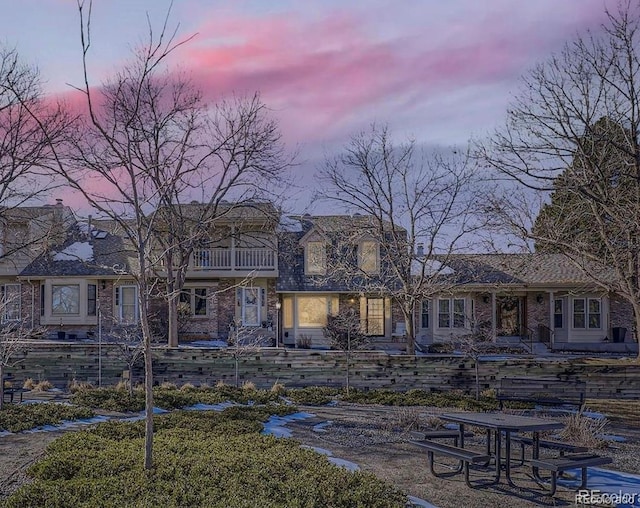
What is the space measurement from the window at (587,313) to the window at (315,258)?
11.1 metres

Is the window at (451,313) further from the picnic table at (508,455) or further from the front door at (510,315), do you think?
the picnic table at (508,455)

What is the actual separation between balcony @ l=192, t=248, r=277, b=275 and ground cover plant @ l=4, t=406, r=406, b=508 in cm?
1847

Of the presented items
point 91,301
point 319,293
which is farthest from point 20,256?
point 319,293

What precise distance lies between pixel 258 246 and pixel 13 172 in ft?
35.0

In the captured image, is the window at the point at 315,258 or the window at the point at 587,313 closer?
the window at the point at 587,313

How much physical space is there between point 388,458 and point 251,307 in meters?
19.6

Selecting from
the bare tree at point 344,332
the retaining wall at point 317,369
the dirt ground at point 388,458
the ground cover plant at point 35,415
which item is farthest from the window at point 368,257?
the ground cover plant at point 35,415

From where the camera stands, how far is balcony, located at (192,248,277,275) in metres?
27.9

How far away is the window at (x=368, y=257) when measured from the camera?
27.8 m

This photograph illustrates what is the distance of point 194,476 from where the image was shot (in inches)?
276

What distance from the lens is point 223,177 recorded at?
24.4 meters

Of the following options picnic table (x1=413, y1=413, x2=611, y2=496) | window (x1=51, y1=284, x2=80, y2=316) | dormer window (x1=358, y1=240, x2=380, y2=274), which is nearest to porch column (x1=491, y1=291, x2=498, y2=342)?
dormer window (x1=358, y1=240, x2=380, y2=274)

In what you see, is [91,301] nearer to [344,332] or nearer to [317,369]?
[344,332]

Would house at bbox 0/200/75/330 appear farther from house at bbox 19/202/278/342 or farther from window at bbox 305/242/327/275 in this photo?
window at bbox 305/242/327/275
